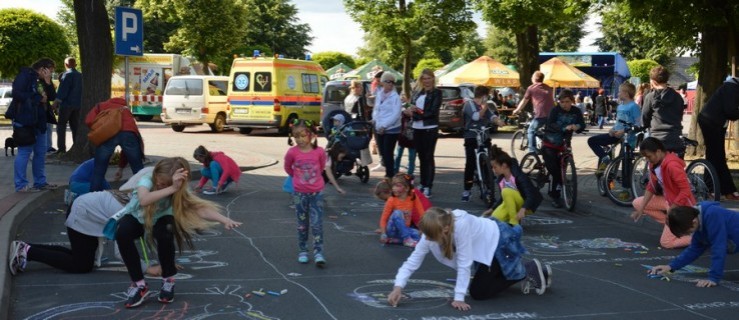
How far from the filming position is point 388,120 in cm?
1343

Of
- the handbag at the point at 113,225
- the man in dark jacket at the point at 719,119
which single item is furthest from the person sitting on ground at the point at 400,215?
the man in dark jacket at the point at 719,119

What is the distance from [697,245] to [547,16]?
2196cm

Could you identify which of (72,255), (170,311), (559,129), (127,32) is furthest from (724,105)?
(127,32)

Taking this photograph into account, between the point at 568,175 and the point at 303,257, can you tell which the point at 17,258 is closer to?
the point at 303,257

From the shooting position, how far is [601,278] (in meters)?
7.59

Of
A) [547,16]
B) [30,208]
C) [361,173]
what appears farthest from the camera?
[547,16]

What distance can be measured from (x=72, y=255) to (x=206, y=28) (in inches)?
A: 1675

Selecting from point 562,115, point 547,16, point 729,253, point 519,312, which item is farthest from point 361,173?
point 547,16

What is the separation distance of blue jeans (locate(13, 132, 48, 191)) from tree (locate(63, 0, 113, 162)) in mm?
3724

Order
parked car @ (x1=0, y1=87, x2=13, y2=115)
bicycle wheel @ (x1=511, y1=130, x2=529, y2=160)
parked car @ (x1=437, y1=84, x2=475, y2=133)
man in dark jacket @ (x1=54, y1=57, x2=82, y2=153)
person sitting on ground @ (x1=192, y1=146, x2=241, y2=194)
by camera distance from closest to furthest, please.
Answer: person sitting on ground @ (x1=192, y1=146, x2=241, y2=194) → man in dark jacket @ (x1=54, y1=57, x2=82, y2=153) → bicycle wheel @ (x1=511, y1=130, x2=529, y2=160) → parked car @ (x1=437, y1=84, x2=475, y2=133) → parked car @ (x1=0, y1=87, x2=13, y2=115)

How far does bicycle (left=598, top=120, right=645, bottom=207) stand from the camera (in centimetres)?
1194

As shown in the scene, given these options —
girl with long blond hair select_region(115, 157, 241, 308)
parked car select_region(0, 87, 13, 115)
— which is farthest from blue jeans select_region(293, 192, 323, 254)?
parked car select_region(0, 87, 13, 115)

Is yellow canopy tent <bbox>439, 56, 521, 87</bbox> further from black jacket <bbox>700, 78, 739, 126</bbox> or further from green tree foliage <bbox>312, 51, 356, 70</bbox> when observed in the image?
green tree foliage <bbox>312, 51, 356, 70</bbox>

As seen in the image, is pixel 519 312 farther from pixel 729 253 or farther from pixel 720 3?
pixel 720 3
